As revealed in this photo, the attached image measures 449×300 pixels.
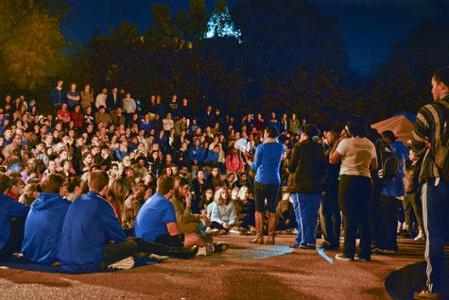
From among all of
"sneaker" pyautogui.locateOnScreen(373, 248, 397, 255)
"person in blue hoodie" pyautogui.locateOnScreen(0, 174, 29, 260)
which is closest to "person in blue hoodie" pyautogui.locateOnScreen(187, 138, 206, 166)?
"sneaker" pyautogui.locateOnScreen(373, 248, 397, 255)

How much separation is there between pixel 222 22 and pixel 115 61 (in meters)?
15.8

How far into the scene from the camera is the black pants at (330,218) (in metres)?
11.0

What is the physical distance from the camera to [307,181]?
10.9 metres

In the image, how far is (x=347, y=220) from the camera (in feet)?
31.0

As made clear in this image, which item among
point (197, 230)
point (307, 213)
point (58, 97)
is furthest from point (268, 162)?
point (58, 97)

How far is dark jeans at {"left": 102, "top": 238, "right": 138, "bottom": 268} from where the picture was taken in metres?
8.45

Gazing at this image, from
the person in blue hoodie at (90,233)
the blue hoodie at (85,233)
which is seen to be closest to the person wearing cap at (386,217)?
the person in blue hoodie at (90,233)

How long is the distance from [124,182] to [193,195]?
3.03 meters

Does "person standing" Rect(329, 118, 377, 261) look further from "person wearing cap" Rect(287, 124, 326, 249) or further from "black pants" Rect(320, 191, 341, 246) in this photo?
"black pants" Rect(320, 191, 341, 246)

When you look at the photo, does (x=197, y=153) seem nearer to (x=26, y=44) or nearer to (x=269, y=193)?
(x=269, y=193)

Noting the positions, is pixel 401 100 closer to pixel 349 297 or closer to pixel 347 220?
pixel 347 220

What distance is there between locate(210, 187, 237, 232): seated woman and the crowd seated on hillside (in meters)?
0.02

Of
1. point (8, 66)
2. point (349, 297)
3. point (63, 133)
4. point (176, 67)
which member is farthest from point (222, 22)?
point (349, 297)

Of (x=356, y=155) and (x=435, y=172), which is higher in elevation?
(x=356, y=155)
